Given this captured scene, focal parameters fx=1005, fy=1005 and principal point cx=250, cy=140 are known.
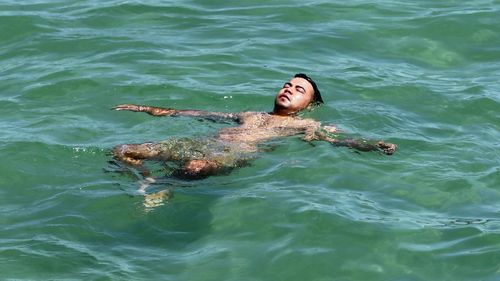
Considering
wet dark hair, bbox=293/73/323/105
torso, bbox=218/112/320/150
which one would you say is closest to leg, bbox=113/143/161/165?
torso, bbox=218/112/320/150

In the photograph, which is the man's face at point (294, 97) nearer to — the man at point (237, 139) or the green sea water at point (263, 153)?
the man at point (237, 139)

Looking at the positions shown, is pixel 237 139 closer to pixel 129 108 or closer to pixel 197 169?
pixel 197 169

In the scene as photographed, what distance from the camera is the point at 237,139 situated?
1043cm

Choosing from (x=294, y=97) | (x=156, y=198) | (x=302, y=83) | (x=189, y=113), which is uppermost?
(x=302, y=83)

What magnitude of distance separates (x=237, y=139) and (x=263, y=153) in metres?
Result: 0.33

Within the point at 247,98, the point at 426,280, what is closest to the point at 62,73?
the point at 247,98

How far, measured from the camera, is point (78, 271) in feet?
26.7

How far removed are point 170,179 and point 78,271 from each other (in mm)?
1678

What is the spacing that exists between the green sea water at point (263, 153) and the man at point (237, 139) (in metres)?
0.16

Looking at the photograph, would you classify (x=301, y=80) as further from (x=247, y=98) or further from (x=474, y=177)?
(x=474, y=177)

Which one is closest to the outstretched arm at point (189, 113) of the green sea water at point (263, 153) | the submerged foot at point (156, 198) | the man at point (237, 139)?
the man at point (237, 139)

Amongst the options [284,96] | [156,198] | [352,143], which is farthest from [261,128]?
[156,198]

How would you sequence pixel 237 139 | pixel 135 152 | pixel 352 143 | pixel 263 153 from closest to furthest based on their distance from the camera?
pixel 135 152 → pixel 352 143 → pixel 263 153 → pixel 237 139

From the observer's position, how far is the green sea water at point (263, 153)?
332 inches
